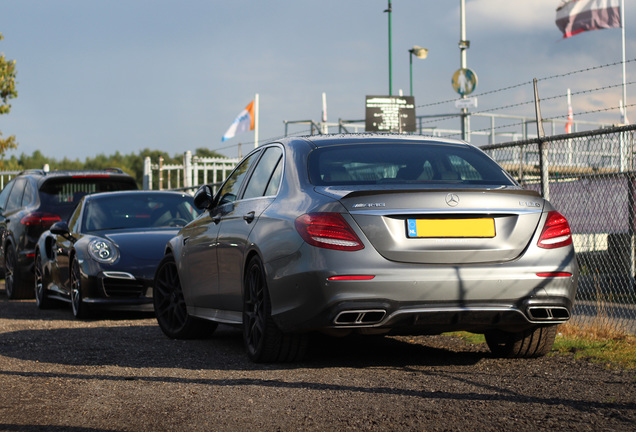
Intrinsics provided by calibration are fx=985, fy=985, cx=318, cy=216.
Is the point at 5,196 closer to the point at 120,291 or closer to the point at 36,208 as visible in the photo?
the point at 36,208

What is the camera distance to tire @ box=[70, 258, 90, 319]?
10523mm

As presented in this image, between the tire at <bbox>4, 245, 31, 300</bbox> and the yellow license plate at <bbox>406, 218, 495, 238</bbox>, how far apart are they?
920 centimetres

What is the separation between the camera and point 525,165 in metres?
11.8

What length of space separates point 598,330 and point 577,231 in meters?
3.98

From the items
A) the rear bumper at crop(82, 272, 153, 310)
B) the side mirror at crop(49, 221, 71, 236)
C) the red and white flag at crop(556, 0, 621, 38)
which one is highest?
the red and white flag at crop(556, 0, 621, 38)

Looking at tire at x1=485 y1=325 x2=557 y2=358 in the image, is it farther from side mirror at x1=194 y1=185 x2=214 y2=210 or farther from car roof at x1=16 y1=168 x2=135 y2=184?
car roof at x1=16 y1=168 x2=135 y2=184

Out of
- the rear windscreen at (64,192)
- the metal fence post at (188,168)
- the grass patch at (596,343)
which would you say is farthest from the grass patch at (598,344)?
the metal fence post at (188,168)

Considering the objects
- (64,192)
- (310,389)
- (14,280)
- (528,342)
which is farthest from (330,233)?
(14,280)

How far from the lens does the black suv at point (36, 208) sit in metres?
13.6

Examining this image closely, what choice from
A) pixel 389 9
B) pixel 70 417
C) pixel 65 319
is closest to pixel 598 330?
pixel 70 417

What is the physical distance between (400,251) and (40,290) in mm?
7738

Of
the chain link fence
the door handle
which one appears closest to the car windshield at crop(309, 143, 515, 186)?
the door handle

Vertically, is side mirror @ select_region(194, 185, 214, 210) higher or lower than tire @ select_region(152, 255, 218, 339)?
higher

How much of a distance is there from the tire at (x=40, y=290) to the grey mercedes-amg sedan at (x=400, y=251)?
20.1ft
